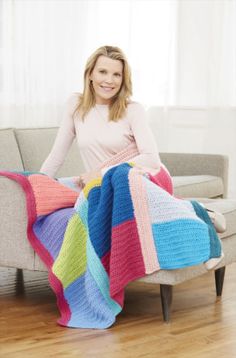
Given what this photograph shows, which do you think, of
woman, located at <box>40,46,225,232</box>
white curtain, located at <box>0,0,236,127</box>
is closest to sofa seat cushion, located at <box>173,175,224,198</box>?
woman, located at <box>40,46,225,232</box>

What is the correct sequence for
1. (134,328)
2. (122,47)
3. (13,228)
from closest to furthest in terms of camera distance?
(134,328)
(13,228)
(122,47)

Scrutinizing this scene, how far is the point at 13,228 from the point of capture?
3.53 metres

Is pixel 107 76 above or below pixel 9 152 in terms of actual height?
above

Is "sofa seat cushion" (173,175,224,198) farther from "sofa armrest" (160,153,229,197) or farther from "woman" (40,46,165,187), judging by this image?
"woman" (40,46,165,187)

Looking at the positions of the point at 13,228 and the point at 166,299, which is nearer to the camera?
the point at 166,299

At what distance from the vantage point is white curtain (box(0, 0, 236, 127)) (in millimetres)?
5312

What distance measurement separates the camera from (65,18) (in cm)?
558

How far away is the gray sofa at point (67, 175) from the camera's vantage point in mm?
3471

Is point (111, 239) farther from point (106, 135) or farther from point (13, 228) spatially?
point (106, 135)

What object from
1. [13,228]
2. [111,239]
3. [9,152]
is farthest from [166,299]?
[9,152]

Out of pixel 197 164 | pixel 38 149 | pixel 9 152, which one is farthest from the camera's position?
pixel 197 164

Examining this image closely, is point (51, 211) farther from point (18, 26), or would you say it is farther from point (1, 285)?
point (18, 26)

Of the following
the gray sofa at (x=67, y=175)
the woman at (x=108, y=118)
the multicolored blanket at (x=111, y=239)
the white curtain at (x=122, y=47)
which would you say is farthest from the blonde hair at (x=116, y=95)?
the white curtain at (x=122, y=47)

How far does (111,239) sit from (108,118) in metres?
0.67
